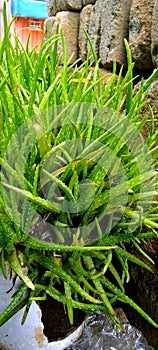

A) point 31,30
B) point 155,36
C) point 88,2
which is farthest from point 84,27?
point 155,36

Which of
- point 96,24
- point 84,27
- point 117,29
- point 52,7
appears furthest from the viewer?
point 52,7

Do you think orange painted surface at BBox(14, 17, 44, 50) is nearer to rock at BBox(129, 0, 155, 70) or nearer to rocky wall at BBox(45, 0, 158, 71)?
rocky wall at BBox(45, 0, 158, 71)

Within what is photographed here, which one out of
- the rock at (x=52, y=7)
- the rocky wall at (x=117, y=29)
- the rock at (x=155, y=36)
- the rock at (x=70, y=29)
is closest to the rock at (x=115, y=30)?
the rocky wall at (x=117, y=29)

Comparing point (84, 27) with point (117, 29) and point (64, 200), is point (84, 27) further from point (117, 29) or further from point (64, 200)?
point (64, 200)

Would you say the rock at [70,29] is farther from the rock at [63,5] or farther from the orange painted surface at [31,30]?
the orange painted surface at [31,30]

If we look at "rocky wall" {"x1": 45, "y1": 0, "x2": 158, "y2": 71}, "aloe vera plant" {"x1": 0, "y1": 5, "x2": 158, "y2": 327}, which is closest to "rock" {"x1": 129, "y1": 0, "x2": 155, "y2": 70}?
"rocky wall" {"x1": 45, "y1": 0, "x2": 158, "y2": 71}
